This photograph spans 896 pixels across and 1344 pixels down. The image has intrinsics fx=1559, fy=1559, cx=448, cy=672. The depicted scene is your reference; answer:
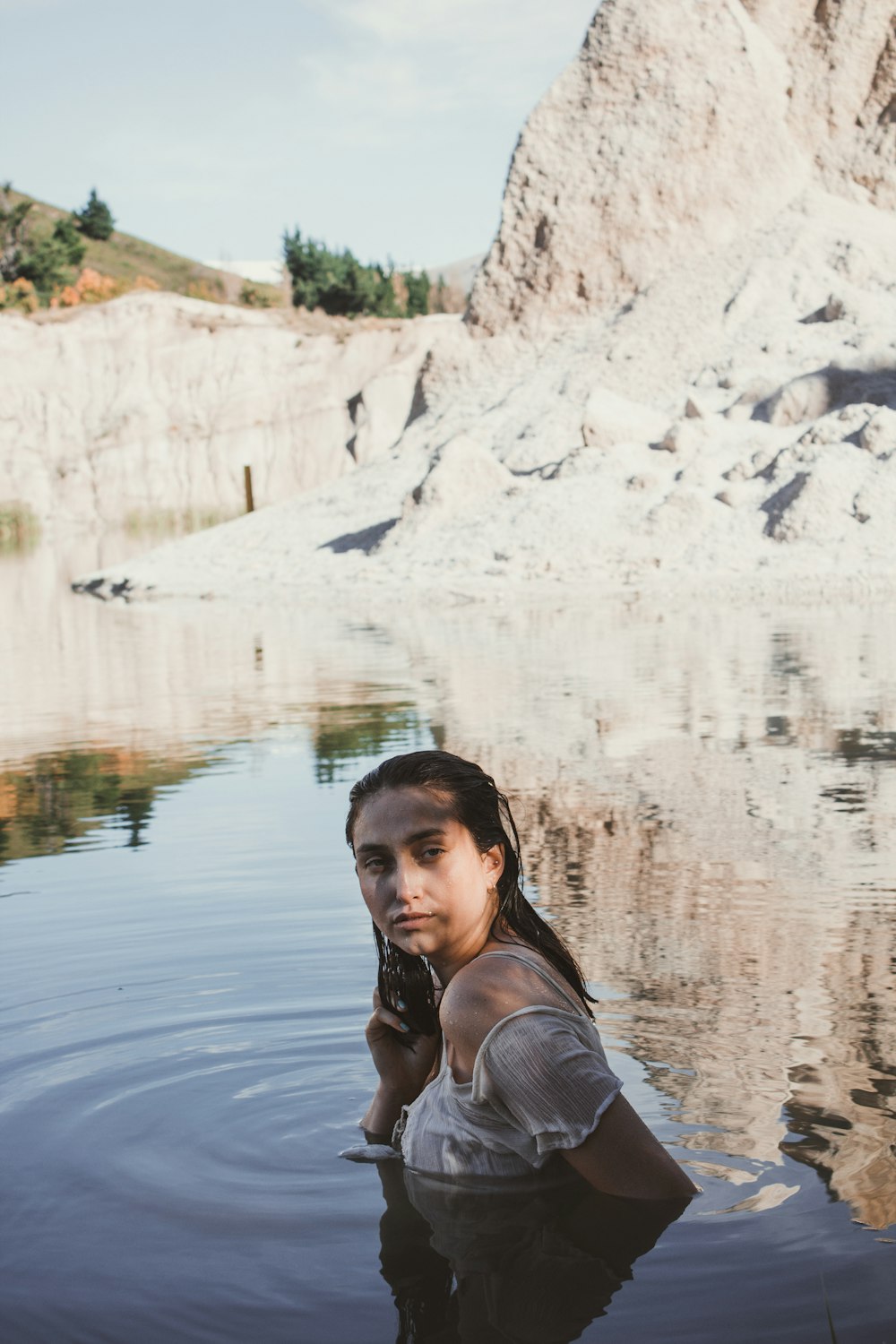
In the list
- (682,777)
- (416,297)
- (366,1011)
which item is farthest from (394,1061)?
(416,297)

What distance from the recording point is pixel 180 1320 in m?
2.37

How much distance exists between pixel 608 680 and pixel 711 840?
16.6 ft

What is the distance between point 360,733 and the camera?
8742 millimetres

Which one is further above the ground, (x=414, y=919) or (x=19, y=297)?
(x=19, y=297)

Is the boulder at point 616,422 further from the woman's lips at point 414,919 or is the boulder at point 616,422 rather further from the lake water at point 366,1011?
the woman's lips at point 414,919

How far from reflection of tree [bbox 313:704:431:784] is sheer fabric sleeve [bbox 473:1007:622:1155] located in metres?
5.17

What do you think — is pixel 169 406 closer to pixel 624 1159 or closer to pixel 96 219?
pixel 96 219

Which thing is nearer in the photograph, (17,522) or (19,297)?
(17,522)

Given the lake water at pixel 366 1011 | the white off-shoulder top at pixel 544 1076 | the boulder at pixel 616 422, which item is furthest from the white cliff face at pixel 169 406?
the white off-shoulder top at pixel 544 1076

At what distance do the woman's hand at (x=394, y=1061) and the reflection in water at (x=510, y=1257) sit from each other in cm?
25

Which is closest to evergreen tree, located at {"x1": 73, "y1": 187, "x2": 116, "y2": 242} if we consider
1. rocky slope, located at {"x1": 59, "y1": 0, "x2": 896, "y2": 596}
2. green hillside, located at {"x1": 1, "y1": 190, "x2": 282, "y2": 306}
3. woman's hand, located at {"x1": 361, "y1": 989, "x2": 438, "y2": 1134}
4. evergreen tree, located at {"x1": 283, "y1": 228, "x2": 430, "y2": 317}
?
green hillside, located at {"x1": 1, "y1": 190, "x2": 282, "y2": 306}

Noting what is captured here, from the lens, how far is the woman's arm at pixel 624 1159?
2229 millimetres

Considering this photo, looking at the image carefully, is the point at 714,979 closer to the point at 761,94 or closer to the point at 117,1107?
the point at 117,1107

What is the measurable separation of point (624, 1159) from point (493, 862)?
51cm
